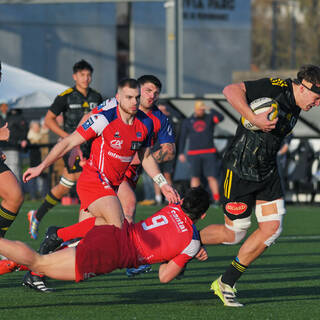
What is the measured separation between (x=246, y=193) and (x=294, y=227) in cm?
705

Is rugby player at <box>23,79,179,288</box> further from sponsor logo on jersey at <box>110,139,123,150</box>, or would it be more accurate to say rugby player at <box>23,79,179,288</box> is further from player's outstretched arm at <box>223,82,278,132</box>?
player's outstretched arm at <box>223,82,278,132</box>

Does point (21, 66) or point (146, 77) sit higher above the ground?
point (146, 77)

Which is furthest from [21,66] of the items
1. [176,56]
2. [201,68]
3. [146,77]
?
[146,77]

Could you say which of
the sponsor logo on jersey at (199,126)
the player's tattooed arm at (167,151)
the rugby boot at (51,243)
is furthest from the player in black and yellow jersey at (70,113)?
the sponsor logo on jersey at (199,126)

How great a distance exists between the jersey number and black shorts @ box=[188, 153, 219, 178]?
10918mm

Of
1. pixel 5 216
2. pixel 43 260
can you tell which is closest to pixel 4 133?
pixel 5 216

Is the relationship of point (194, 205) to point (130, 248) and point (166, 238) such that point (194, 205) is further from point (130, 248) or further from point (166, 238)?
point (130, 248)

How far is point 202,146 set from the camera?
18297mm

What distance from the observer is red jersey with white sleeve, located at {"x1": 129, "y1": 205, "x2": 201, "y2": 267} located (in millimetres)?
7113

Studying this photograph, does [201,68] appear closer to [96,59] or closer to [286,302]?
[96,59]

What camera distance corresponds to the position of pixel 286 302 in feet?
25.8

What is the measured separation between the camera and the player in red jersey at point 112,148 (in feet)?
25.8

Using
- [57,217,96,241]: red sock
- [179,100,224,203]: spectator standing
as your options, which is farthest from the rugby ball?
[179,100,224,203]: spectator standing

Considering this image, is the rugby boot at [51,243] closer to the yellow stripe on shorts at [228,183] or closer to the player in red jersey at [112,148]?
the player in red jersey at [112,148]
